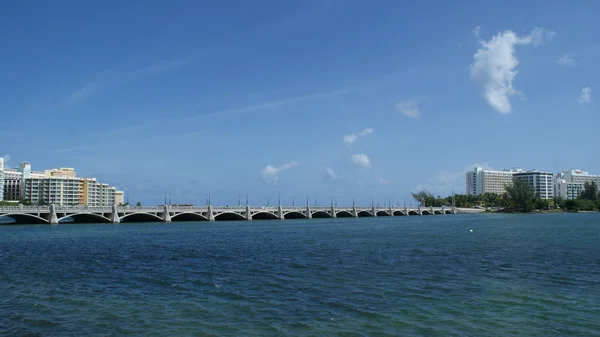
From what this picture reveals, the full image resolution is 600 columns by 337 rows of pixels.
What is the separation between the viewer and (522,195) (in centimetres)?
19262

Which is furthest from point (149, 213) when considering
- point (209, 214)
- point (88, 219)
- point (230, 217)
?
point (230, 217)

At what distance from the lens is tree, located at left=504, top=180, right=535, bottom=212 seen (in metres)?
192

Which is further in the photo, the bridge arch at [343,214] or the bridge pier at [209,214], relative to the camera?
the bridge arch at [343,214]

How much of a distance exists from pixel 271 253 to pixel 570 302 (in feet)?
→ 91.7

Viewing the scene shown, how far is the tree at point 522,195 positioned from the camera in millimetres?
192413

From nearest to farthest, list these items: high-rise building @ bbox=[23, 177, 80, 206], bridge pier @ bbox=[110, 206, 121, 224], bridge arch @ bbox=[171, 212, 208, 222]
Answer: bridge pier @ bbox=[110, 206, 121, 224], bridge arch @ bbox=[171, 212, 208, 222], high-rise building @ bbox=[23, 177, 80, 206]

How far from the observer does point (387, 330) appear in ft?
57.2

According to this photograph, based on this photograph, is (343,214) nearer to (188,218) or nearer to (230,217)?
(230,217)

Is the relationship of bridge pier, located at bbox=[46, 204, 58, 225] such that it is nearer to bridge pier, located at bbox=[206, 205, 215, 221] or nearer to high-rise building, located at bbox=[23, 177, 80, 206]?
bridge pier, located at bbox=[206, 205, 215, 221]

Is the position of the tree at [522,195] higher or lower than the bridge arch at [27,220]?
higher

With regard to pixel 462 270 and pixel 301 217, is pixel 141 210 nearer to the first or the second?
pixel 301 217

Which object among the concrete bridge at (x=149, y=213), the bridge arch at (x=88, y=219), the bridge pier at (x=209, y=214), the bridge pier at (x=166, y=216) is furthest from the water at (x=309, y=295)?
the bridge pier at (x=209, y=214)

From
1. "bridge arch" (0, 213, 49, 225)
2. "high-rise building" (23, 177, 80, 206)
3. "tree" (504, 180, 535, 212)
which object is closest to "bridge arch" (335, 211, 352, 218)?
"tree" (504, 180, 535, 212)

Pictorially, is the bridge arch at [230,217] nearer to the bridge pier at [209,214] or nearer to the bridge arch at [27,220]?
the bridge pier at [209,214]
